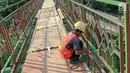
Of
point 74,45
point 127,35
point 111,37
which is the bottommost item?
point 74,45

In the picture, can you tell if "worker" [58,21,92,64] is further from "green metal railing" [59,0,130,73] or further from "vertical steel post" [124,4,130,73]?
"vertical steel post" [124,4,130,73]

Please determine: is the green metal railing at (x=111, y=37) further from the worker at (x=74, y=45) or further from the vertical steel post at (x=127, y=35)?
the worker at (x=74, y=45)

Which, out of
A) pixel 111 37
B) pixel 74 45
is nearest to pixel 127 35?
pixel 111 37

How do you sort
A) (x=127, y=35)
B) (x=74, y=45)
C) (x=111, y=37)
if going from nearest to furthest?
(x=127, y=35)
(x=111, y=37)
(x=74, y=45)

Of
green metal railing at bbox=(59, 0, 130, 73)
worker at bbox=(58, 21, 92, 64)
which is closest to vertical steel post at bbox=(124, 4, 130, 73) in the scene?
green metal railing at bbox=(59, 0, 130, 73)

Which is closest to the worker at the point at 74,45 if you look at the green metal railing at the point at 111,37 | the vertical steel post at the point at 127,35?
the green metal railing at the point at 111,37

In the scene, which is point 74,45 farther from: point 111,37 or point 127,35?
point 127,35

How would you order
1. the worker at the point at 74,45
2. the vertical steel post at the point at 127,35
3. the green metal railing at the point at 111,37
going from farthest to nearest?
the worker at the point at 74,45 → the green metal railing at the point at 111,37 → the vertical steel post at the point at 127,35

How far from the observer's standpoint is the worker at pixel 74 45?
367cm

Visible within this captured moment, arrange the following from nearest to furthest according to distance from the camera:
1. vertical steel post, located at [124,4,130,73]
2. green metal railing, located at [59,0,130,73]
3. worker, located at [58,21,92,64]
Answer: vertical steel post, located at [124,4,130,73]
green metal railing, located at [59,0,130,73]
worker, located at [58,21,92,64]

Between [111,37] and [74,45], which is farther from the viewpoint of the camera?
[74,45]

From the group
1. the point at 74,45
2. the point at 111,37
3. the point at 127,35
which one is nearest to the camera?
Result: the point at 127,35

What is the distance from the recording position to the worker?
3.67 metres

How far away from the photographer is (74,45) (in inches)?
146
